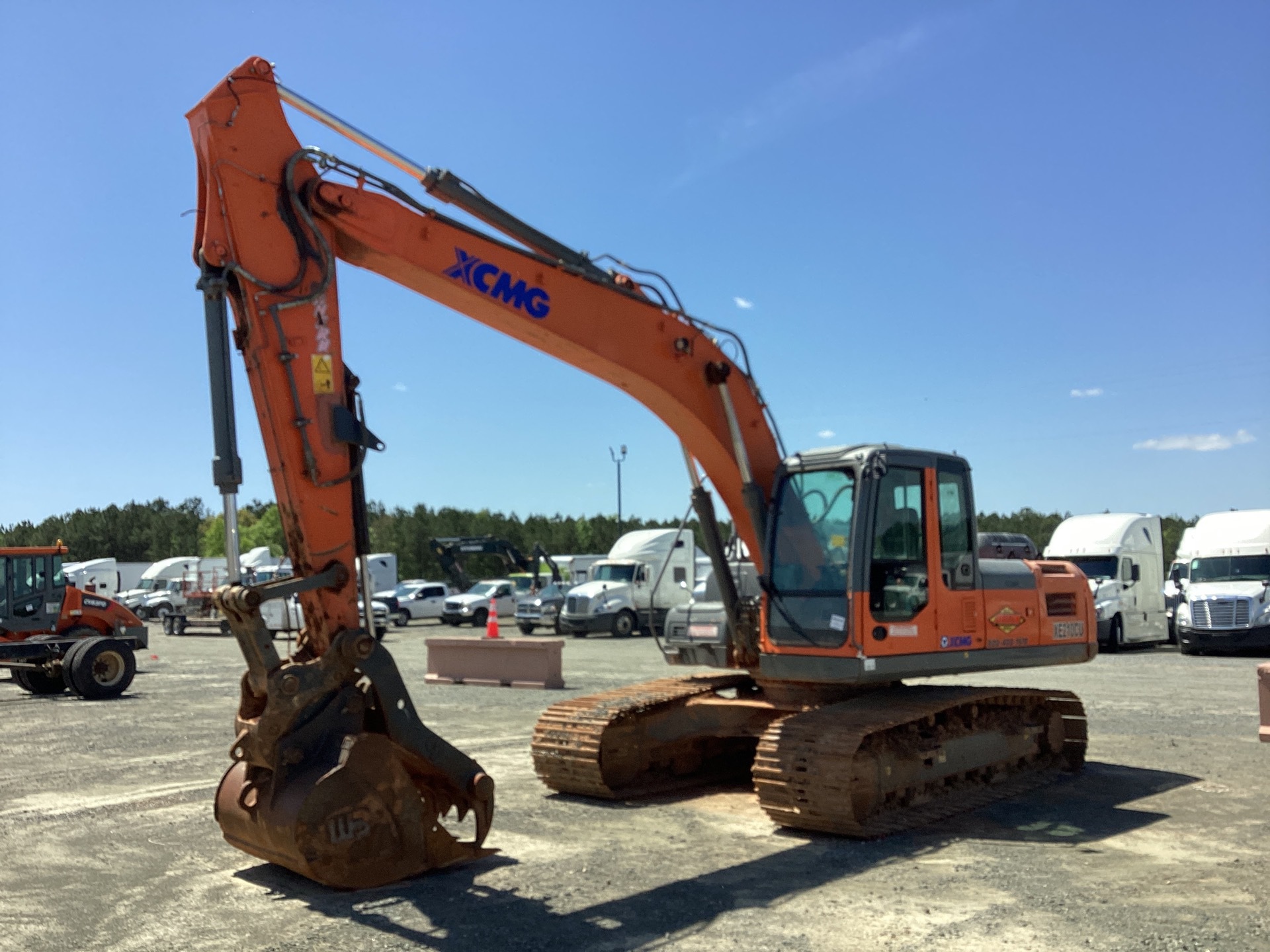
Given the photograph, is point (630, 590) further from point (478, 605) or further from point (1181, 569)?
point (1181, 569)

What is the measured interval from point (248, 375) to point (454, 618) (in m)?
35.6

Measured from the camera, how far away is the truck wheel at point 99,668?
18859mm

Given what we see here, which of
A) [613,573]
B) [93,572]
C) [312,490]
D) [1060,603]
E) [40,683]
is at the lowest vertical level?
[40,683]

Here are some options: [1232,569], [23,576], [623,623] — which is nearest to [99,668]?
[23,576]

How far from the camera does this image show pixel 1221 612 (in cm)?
2498

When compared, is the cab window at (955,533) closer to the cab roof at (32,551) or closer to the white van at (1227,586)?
the cab roof at (32,551)

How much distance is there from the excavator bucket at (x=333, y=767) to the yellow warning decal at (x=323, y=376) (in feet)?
4.20

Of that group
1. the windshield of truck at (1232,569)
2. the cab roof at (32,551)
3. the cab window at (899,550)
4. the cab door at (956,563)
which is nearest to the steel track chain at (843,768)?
the cab door at (956,563)

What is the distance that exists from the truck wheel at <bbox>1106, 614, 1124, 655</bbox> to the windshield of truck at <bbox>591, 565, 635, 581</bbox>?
42.0ft

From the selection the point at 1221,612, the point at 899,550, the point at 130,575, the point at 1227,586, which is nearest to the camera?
the point at 899,550

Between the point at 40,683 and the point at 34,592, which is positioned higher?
the point at 34,592

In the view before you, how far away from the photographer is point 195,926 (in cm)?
Answer: 631

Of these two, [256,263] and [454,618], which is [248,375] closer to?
[256,263]

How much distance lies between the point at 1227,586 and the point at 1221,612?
0.74 metres
